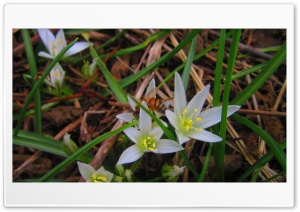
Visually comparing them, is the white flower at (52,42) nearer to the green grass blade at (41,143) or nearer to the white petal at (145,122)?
the green grass blade at (41,143)

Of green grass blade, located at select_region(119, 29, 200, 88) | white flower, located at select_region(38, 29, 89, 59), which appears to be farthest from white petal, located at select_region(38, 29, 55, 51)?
green grass blade, located at select_region(119, 29, 200, 88)

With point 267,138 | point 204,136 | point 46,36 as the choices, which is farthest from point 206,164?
point 46,36

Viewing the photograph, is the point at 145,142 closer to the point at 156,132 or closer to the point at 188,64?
the point at 156,132

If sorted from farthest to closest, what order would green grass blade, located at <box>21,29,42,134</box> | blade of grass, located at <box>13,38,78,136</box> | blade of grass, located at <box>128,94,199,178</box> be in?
1. green grass blade, located at <box>21,29,42,134</box>
2. blade of grass, located at <box>13,38,78,136</box>
3. blade of grass, located at <box>128,94,199,178</box>

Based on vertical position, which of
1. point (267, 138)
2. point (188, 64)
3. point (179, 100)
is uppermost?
point (188, 64)

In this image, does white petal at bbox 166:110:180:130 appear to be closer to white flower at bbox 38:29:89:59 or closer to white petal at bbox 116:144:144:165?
white petal at bbox 116:144:144:165
